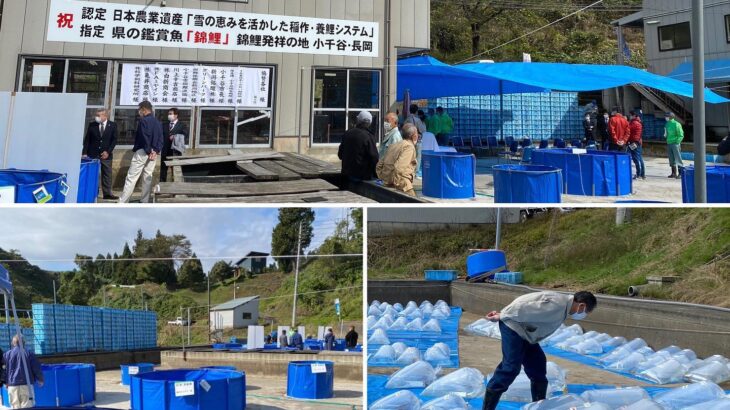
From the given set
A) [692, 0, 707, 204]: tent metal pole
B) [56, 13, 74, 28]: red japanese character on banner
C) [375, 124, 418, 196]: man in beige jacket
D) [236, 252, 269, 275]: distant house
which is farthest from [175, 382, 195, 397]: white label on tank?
[56, 13, 74, 28]: red japanese character on banner

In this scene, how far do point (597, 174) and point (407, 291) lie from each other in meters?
9.46

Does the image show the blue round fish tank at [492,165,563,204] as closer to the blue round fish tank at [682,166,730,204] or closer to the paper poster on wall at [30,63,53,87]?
the blue round fish tank at [682,166,730,204]

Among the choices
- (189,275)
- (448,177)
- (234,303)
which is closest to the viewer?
(448,177)

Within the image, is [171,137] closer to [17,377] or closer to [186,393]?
[17,377]

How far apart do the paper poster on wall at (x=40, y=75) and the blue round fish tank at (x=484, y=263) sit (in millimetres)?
12490

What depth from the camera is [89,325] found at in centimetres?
1440

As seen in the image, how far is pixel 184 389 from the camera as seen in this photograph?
25.9 feet

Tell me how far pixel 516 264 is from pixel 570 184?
8523 mm

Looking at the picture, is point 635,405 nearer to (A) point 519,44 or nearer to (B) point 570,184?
(B) point 570,184

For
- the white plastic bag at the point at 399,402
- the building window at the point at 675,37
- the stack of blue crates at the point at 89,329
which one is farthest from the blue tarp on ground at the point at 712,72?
the white plastic bag at the point at 399,402

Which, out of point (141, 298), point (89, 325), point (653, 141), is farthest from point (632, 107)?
point (89, 325)

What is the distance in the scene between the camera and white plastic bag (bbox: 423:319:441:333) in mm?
7034

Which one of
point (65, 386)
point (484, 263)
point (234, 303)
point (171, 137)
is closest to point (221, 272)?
point (171, 137)

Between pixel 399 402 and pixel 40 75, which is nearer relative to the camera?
pixel 399 402
